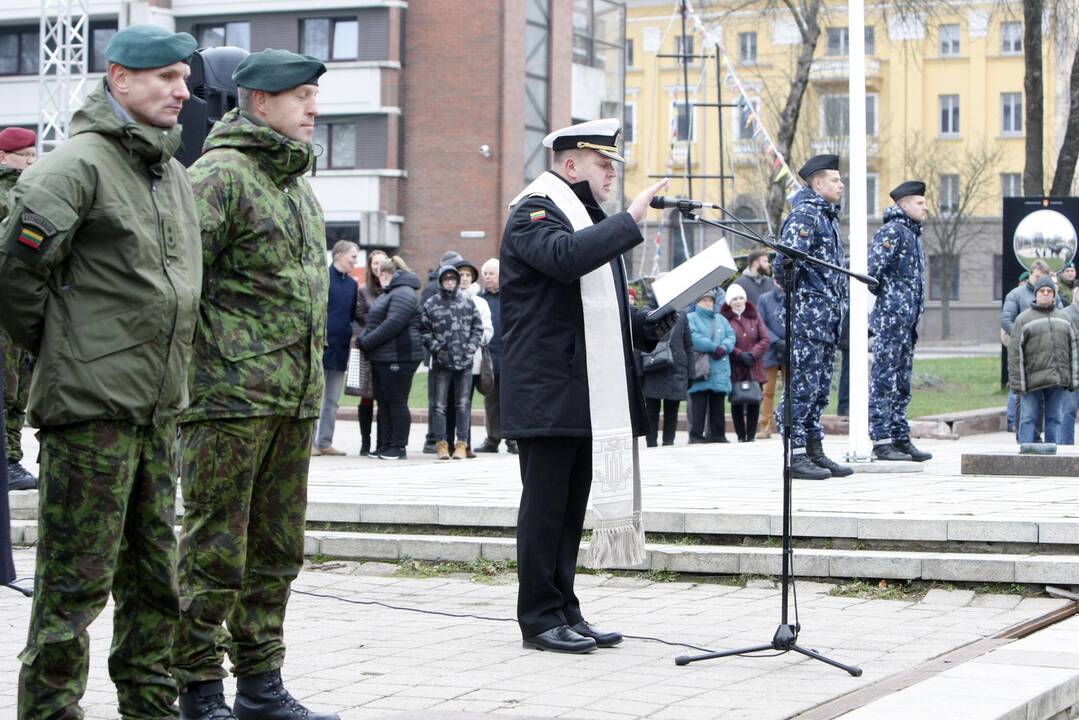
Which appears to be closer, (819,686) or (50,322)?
(50,322)

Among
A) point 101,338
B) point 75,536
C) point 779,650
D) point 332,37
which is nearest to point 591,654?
point 779,650

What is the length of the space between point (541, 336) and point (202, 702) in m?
2.19

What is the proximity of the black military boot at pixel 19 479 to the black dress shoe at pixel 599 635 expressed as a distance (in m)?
5.12

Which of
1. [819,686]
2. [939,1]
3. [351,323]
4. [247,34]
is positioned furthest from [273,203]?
[247,34]

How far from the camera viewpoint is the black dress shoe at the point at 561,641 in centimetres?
668

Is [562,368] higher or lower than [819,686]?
higher

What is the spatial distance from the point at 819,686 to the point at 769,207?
2346cm

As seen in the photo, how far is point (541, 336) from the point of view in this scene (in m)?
6.76

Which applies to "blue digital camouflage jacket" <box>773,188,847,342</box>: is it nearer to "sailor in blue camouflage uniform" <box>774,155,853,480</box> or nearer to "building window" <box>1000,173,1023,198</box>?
"sailor in blue camouflage uniform" <box>774,155,853,480</box>

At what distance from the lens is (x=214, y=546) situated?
5.25 meters

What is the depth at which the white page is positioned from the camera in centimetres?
684

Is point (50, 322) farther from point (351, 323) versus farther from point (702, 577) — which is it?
point (351, 323)

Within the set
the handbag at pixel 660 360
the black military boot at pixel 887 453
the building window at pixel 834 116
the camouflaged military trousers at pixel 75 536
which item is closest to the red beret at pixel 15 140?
the camouflaged military trousers at pixel 75 536

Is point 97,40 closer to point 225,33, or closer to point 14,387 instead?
point 225,33
